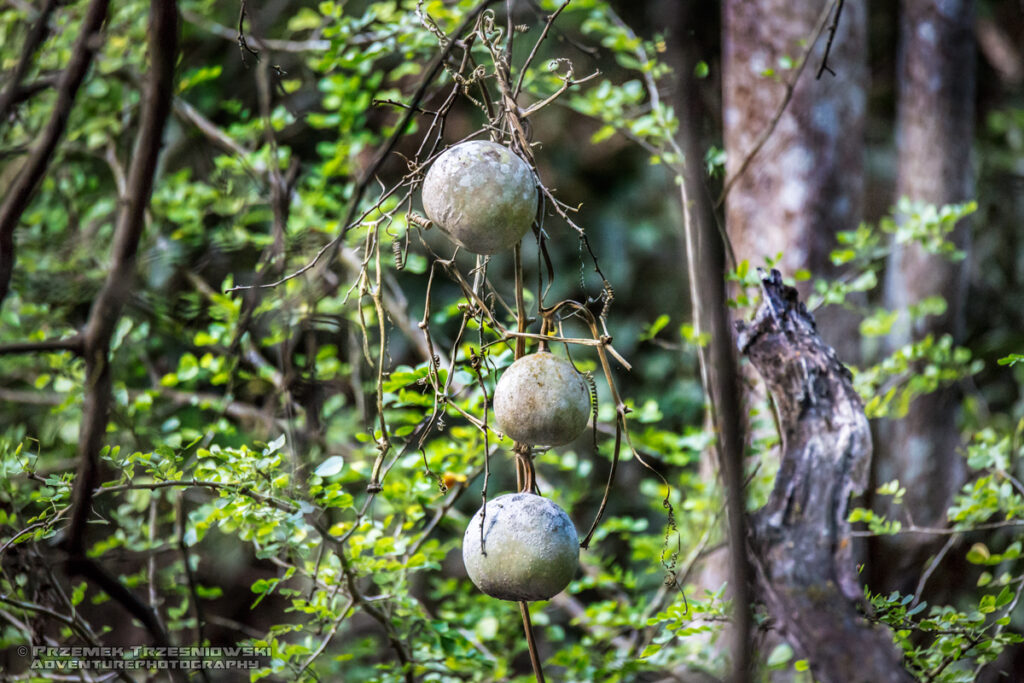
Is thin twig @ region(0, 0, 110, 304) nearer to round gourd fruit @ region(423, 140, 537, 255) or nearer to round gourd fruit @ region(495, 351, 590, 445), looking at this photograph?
round gourd fruit @ region(423, 140, 537, 255)

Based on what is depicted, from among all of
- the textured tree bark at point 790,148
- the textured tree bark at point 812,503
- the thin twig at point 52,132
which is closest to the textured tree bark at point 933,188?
the textured tree bark at point 790,148

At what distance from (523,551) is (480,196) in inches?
13.3

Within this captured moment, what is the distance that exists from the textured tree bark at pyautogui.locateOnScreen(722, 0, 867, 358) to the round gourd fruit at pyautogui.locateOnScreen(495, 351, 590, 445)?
5.34 ft

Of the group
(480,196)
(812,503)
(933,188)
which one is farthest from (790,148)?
(480,196)

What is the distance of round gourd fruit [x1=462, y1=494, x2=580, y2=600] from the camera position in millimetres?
861

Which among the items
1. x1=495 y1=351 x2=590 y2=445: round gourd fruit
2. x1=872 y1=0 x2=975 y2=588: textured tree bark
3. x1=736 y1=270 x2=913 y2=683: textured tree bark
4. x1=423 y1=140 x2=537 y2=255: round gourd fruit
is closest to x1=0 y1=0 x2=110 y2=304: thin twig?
x1=423 y1=140 x2=537 y2=255: round gourd fruit

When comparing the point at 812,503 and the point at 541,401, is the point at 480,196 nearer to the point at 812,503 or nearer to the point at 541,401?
the point at 541,401

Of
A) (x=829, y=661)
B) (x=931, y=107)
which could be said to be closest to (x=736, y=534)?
(x=829, y=661)

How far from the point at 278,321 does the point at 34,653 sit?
0.80m

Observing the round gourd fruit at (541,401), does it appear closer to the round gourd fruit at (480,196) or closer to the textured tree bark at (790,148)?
the round gourd fruit at (480,196)

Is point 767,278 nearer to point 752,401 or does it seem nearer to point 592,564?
point 752,401

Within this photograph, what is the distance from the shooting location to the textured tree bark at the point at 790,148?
2.42 m

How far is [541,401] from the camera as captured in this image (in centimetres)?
88

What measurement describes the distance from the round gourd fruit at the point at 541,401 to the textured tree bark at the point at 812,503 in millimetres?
361
